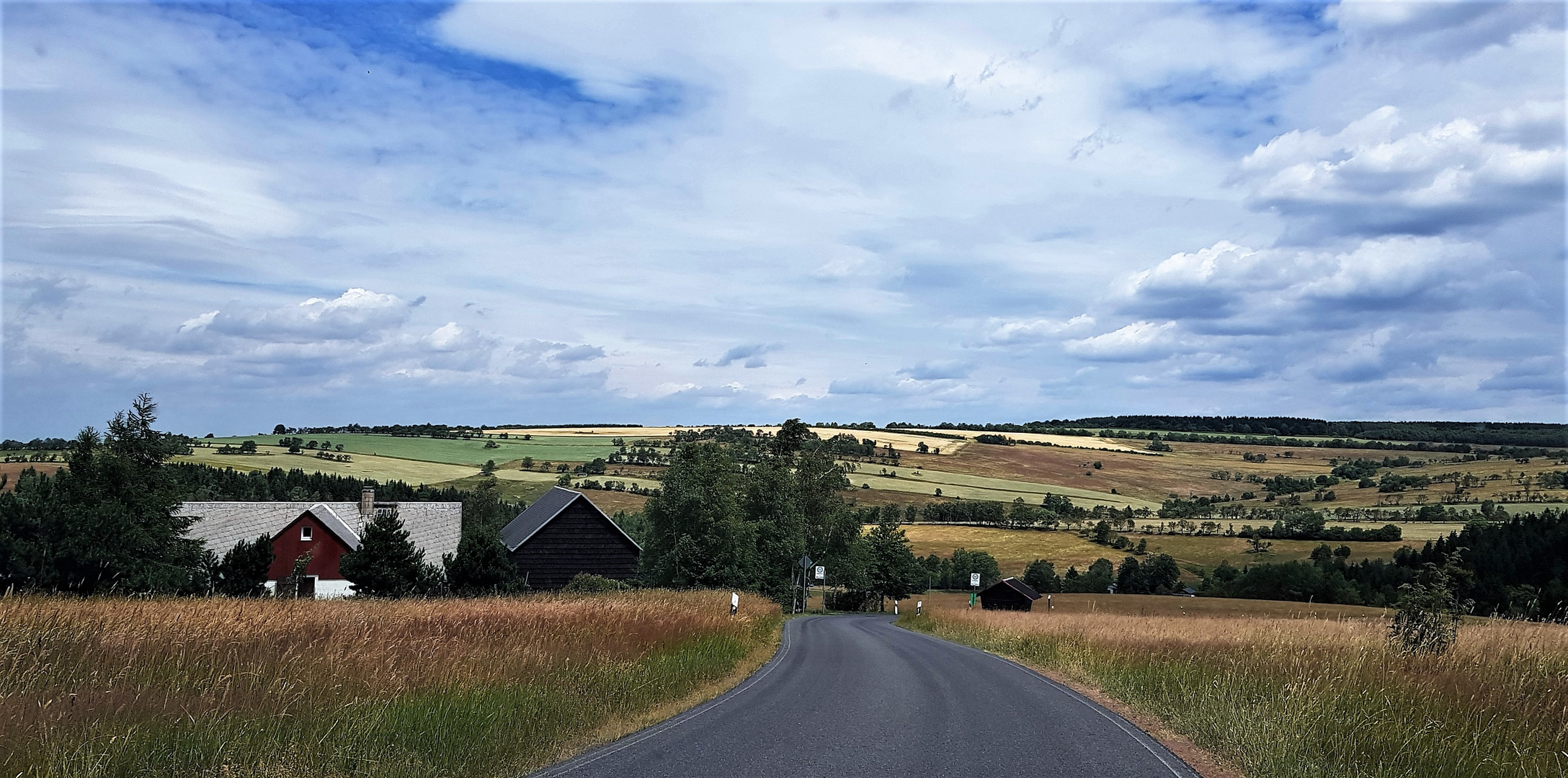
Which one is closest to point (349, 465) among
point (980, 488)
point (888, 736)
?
point (980, 488)

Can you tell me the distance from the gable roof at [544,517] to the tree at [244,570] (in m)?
23.5

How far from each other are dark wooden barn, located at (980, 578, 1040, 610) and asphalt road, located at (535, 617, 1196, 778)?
75.3 meters

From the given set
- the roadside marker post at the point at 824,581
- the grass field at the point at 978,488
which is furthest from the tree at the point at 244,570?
the grass field at the point at 978,488

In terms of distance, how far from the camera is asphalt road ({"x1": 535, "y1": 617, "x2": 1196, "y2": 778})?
392 inches

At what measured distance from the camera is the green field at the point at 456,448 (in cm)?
15350

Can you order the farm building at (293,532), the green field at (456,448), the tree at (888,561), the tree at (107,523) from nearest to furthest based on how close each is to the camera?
the tree at (107,523), the farm building at (293,532), the tree at (888,561), the green field at (456,448)

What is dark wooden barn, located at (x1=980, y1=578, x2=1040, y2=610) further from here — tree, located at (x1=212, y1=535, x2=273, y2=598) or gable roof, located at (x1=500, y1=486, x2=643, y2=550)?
tree, located at (x1=212, y1=535, x2=273, y2=598)

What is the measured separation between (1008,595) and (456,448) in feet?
344

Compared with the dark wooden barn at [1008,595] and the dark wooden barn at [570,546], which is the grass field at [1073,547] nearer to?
the dark wooden barn at [1008,595]

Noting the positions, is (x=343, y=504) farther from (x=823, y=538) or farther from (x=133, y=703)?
(x=133, y=703)

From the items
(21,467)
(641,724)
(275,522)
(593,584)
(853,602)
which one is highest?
(21,467)

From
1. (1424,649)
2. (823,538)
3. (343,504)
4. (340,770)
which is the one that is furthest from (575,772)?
(823,538)

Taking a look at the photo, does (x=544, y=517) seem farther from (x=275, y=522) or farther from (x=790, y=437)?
(x=790, y=437)

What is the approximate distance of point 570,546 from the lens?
65625 millimetres
